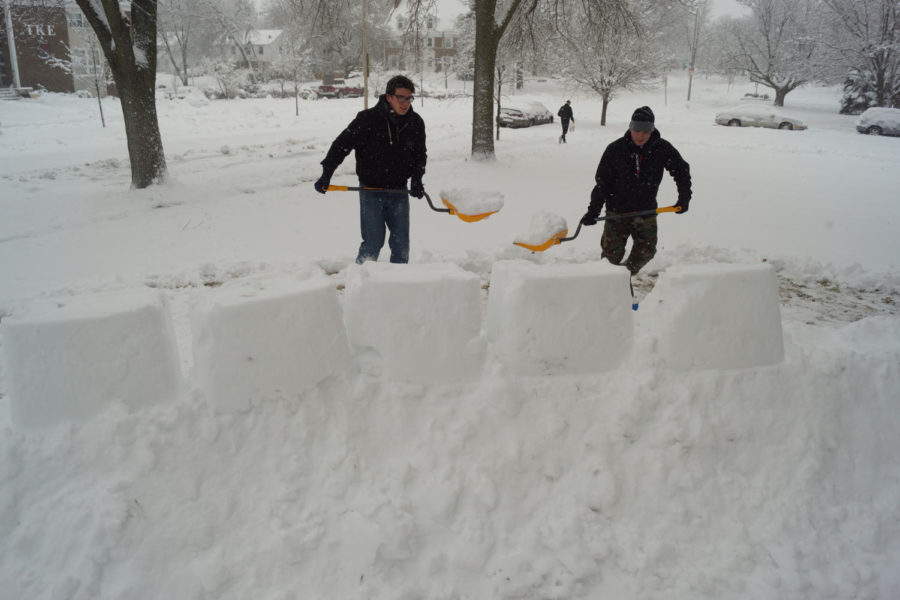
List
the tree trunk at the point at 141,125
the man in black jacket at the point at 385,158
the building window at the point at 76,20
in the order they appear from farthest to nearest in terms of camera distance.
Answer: the building window at the point at 76,20
the tree trunk at the point at 141,125
the man in black jacket at the point at 385,158

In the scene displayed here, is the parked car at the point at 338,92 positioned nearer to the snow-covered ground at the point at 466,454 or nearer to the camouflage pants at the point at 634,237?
the camouflage pants at the point at 634,237

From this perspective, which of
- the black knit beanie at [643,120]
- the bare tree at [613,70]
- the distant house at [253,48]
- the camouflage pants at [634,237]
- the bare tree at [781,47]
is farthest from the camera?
the distant house at [253,48]

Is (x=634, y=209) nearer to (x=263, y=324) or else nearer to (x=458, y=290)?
(x=458, y=290)

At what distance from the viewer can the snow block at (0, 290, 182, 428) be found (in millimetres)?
2299

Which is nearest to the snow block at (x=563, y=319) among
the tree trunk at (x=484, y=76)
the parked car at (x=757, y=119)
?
the tree trunk at (x=484, y=76)

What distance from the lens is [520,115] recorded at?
23.6m

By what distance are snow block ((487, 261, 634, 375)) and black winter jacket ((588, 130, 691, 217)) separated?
1.60m

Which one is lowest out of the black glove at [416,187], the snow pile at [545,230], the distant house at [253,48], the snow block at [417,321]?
the snow block at [417,321]

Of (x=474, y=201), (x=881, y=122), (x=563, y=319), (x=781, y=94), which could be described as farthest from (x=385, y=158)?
(x=781, y=94)

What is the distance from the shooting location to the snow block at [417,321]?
269 cm

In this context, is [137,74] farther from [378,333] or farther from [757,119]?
[757,119]

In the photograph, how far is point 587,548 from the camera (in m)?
2.32

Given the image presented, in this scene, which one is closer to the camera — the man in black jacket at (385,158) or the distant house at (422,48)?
the man in black jacket at (385,158)

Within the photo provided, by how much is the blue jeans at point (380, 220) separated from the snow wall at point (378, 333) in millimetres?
1688
